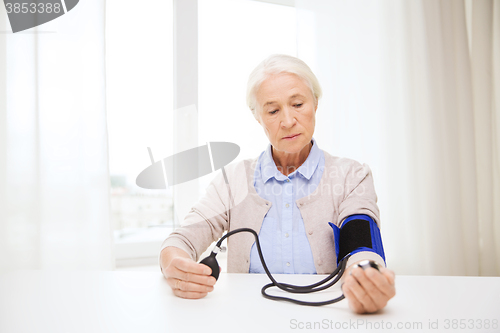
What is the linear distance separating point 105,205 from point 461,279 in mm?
1418

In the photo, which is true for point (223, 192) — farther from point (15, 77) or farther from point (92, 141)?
point (15, 77)

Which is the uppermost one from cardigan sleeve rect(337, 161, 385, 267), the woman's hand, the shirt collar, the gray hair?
the gray hair

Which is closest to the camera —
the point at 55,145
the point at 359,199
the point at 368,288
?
the point at 368,288

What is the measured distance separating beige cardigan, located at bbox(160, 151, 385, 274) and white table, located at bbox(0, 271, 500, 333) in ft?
0.66

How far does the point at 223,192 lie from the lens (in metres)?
1.11

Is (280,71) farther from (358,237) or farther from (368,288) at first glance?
(368,288)

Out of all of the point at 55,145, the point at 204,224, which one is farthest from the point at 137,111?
the point at 204,224

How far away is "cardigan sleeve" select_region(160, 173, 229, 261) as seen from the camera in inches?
35.4

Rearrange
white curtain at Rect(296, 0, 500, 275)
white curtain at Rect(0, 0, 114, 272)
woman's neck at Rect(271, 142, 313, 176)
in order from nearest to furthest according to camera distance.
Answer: woman's neck at Rect(271, 142, 313, 176) → white curtain at Rect(0, 0, 114, 272) → white curtain at Rect(296, 0, 500, 275)

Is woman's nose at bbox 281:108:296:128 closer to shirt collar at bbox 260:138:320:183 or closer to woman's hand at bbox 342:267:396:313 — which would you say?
shirt collar at bbox 260:138:320:183

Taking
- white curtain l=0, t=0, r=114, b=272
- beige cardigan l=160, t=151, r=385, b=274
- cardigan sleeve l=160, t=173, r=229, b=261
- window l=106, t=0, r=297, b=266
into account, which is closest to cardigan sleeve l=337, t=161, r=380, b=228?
beige cardigan l=160, t=151, r=385, b=274

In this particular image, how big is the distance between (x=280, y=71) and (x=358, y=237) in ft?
1.84

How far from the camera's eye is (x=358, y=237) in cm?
74

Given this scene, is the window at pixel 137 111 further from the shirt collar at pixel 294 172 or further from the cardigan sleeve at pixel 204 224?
the shirt collar at pixel 294 172
